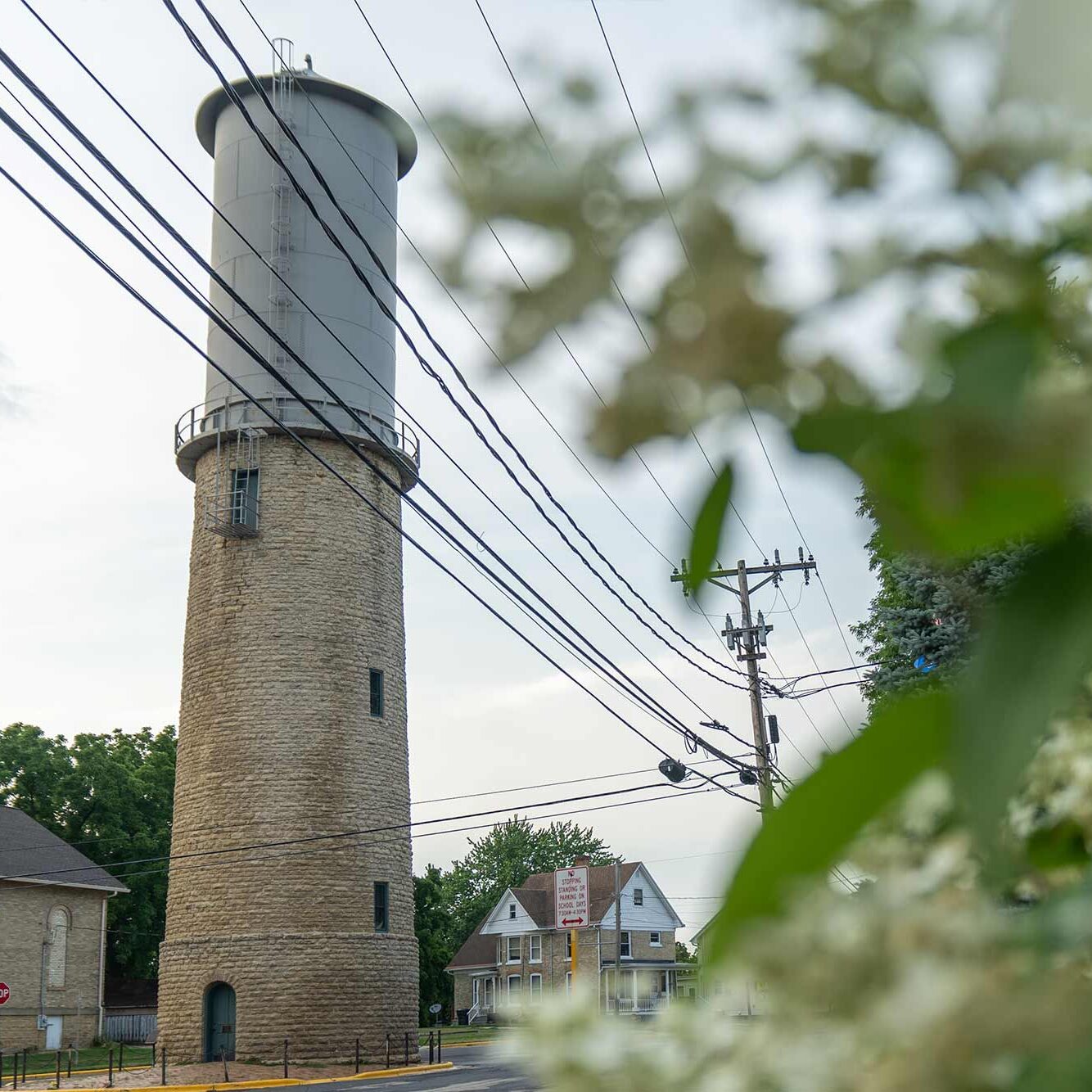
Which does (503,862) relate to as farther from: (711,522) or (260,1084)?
(711,522)

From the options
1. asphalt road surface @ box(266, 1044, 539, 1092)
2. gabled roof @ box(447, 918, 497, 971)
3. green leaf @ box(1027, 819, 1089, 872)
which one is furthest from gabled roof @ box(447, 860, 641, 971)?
green leaf @ box(1027, 819, 1089, 872)

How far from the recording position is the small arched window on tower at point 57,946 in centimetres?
3841

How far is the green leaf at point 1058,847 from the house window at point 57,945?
42991 millimetres

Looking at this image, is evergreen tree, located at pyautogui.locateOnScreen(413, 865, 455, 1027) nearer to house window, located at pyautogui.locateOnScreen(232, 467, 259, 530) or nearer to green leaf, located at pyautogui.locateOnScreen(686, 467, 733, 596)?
house window, located at pyautogui.locateOnScreen(232, 467, 259, 530)

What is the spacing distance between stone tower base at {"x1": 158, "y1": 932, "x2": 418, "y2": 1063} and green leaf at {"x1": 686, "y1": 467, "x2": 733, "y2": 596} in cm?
2562

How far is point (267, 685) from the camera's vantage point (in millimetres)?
24984

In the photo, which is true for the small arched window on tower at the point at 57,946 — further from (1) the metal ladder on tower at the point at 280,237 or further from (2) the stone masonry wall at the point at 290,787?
(1) the metal ladder on tower at the point at 280,237

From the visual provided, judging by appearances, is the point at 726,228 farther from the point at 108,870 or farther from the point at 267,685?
the point at 108,870

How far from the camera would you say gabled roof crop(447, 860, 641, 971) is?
52250 millimetres

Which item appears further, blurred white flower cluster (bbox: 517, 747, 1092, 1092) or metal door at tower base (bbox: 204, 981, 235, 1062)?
metal door at tower base (bbox: 204, 981, 235, 1062)

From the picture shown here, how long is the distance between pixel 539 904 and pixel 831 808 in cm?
6156

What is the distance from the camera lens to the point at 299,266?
86.1 ft

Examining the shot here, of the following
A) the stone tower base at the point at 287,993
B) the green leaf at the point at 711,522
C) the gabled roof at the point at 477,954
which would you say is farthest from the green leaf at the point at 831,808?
the gabled roof at the point at 477,954

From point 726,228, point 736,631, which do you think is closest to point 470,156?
point 726,228
